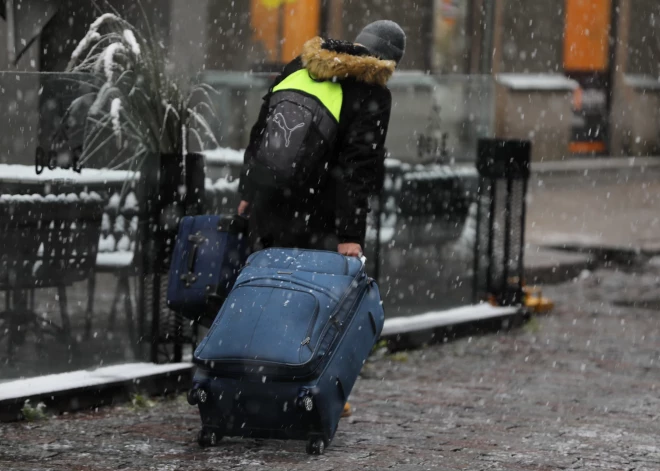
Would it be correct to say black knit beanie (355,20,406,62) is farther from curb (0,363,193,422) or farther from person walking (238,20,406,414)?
curb (0,363,193,422)

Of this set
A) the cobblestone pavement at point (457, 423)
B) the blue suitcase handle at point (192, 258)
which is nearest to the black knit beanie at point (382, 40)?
the blue suitcase handle at point (192, 258)

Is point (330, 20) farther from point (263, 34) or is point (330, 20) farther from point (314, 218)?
point (314, 218)

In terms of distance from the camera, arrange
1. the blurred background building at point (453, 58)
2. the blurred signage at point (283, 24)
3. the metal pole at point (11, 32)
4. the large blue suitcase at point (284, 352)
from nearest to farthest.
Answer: the large blue suitcase at point (284, 352)
the metal pole at point (11, 32)
the blurred background building at point (453, 58)
the blurred signage at point (283, 24)

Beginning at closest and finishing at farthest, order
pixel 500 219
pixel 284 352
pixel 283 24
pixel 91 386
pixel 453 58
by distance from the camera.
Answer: pixel 284 352
pixel 91 386
pixel 500 219
pixel 283 24
pixel 453 58

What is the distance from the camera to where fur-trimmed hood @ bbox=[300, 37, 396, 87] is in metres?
5.64

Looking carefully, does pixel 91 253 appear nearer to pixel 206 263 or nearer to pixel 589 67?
pixel 206 263

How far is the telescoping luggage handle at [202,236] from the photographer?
5.92 m

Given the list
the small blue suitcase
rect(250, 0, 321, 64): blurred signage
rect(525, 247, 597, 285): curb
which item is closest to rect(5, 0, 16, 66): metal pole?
the small blue suitcase

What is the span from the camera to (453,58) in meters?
18.7

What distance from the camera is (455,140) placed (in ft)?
27.9

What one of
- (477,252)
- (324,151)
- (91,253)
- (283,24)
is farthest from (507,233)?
(283,24)

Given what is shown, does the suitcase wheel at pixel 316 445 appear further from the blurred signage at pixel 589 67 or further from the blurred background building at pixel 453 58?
the blurred signage at pixel 589 67

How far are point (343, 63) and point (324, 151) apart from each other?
38 cm

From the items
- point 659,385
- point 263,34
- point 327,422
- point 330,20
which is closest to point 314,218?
point 327,422
